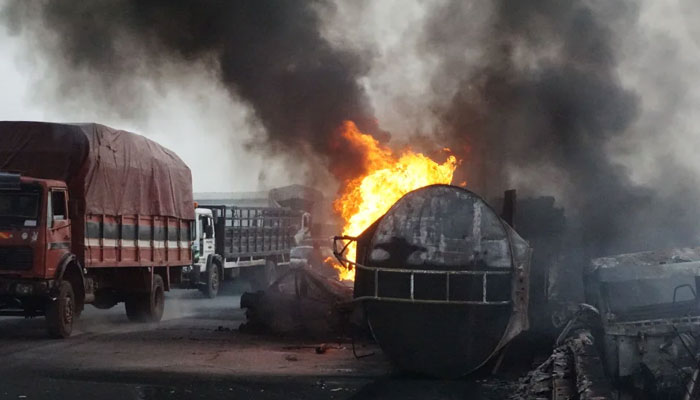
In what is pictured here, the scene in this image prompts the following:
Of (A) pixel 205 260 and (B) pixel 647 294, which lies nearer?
(B) pixel 647 294

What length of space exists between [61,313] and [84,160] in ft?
8.75

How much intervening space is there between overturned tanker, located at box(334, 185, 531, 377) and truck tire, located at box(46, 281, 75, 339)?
6.00 meters

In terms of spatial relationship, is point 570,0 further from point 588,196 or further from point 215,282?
point 215,282

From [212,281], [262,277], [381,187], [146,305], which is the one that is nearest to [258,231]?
[262,277]

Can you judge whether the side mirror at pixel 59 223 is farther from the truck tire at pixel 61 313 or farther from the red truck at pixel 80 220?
the truck tire at pixel 61 313

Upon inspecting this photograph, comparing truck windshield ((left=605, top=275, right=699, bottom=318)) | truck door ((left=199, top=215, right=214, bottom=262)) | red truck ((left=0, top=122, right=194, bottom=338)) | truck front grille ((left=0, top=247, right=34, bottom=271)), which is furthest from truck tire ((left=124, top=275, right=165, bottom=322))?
truck windshield ((left=605, top=275, right=699, bottom=318))

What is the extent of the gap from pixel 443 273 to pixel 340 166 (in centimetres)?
1530

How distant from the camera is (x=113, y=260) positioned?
53.7 feet

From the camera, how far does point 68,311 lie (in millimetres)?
15094

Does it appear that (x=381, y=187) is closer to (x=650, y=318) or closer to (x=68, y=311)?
(x=68, y=311)

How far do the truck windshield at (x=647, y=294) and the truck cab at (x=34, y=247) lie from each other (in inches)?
342

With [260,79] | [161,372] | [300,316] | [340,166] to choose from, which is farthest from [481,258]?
[260,79]

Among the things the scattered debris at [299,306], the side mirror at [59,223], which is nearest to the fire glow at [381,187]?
the scattered debris at [299,306]

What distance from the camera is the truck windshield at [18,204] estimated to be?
1446cm
